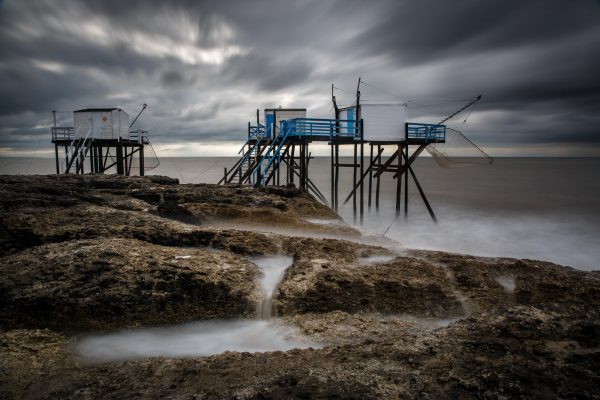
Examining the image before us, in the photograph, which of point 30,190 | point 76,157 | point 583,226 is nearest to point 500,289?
point 30,190

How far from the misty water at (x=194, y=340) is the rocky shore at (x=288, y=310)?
0.52 ft

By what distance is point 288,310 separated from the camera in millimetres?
6105

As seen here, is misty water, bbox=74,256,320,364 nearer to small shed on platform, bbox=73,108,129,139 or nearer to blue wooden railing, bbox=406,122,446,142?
blue wooden railing, bbox=406,122,446,142

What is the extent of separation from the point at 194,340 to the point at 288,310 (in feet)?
5.21

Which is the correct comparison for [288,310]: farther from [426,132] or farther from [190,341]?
[426,132]

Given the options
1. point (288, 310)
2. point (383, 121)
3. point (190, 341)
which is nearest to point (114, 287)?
point (190, 341)

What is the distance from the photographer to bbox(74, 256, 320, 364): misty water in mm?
5035

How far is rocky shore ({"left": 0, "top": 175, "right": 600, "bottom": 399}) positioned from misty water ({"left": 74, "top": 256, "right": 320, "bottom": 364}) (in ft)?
0.52

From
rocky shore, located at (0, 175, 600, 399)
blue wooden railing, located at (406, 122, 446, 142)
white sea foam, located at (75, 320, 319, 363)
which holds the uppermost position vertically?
blue wooden railing, located at (406, 122, 446, 142)

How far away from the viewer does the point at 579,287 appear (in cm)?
636

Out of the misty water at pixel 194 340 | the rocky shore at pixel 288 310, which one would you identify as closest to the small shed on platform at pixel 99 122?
the rocky shore at pixel 288 310

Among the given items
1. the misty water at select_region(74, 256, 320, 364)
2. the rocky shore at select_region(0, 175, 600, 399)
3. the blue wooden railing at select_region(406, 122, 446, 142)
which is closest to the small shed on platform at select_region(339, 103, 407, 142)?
the blue wooden railing at select_region(406, 122, 446, 142)

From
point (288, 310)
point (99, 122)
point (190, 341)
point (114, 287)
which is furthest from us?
point (99, 122)

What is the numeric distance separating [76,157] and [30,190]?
56.1 ft
